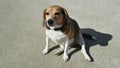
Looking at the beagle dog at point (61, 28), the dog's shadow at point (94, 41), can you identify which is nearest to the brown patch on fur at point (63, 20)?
the beagle dog at point (61, 28)

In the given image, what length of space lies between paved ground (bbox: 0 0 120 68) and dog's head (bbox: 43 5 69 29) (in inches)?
30.9

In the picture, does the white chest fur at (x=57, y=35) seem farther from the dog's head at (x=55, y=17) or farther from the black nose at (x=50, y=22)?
the black nose at (x=50, y=22)

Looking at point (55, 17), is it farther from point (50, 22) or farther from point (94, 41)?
point (94, 41)

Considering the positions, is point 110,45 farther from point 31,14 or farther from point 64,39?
point 31,14

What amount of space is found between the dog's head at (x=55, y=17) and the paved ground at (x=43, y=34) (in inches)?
30.9

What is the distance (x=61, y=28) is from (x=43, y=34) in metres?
1.20

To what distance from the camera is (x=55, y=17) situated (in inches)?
141

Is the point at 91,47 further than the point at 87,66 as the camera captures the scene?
Yes

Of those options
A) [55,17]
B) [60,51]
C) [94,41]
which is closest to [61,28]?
[55,17]

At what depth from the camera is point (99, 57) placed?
13.8ft

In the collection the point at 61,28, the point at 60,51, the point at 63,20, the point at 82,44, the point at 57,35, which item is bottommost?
the point at 60,51

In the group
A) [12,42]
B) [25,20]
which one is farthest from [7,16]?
[12,42]

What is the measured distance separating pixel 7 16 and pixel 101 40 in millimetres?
2513

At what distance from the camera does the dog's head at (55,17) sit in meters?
Answer: 3.56
